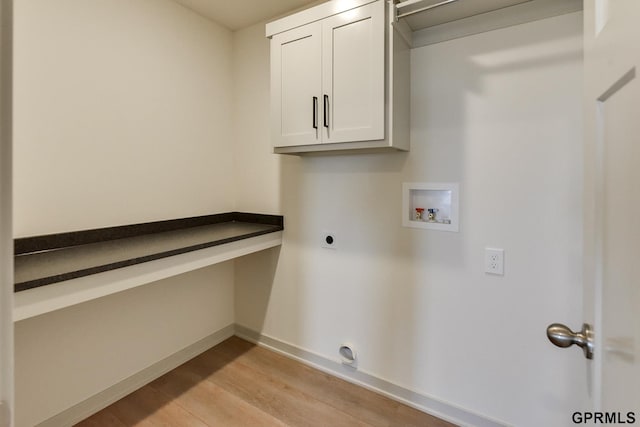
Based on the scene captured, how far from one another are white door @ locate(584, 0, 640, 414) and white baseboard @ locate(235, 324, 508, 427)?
1.23m

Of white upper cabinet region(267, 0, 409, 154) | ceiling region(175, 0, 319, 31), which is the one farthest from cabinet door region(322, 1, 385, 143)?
ceiling region(175, 0, 319, 31)

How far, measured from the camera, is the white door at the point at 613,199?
1.48ft

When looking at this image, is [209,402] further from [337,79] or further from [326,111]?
[337,79]

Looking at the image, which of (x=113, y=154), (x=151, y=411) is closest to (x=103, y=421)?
(x=151, y=411)

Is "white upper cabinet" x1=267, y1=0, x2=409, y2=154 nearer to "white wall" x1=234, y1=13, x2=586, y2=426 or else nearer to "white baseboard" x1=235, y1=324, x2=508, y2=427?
"white wall" x1=234, y1=13, x2=586, y2=426

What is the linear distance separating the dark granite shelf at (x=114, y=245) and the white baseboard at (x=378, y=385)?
920 mm

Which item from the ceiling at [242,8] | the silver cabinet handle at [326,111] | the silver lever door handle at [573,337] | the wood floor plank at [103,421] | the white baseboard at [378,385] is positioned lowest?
the wood floor plank at [103,421]

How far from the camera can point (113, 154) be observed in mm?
1763

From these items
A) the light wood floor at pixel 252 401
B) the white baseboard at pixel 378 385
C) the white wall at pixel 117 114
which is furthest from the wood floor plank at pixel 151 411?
the white wall at pixel 117 114

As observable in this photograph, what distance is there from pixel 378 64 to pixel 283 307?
1749 mm

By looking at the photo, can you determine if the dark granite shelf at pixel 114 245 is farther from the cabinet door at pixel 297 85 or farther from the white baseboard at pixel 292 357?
the white baseboard at pixel 292 357

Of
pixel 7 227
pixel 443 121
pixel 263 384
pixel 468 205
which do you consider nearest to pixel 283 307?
pixel 263 384

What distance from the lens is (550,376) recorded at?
1.42 m

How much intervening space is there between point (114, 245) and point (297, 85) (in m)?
1.34
